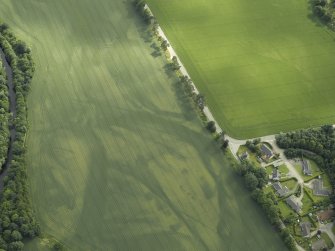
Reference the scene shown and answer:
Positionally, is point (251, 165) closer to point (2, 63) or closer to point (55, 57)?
point (55, 57)

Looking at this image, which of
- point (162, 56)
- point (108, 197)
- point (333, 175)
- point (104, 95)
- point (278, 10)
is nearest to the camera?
point (108, 197)

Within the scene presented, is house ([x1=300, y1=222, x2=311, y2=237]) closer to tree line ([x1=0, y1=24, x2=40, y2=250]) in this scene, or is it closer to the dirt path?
tree line ([x1=0, y1=24, x2=40, y2=250])

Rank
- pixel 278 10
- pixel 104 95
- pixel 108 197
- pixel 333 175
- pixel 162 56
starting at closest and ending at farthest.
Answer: pixel 108 197 → pixel 333 175 → pixel 104 95 → pixel 162 56 → pixel 278 10

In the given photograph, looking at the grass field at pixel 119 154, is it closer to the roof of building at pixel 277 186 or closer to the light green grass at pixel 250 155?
the light green grass at pixel 250 155

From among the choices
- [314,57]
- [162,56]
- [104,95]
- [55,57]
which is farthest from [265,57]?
[55,57]

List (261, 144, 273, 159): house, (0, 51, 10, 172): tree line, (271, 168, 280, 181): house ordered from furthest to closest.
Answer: (261, 144, 273, 159): house
(271, 168, 280, 181): house
(0, 51, 10, 172): tree line

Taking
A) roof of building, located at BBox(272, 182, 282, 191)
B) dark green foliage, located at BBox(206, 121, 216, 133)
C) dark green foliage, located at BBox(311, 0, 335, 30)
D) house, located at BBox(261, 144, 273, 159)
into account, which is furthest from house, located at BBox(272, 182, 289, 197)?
dark green foliage, located at BBox(311, 0, 335, 30)

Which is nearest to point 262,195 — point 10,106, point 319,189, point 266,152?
point 266,152
